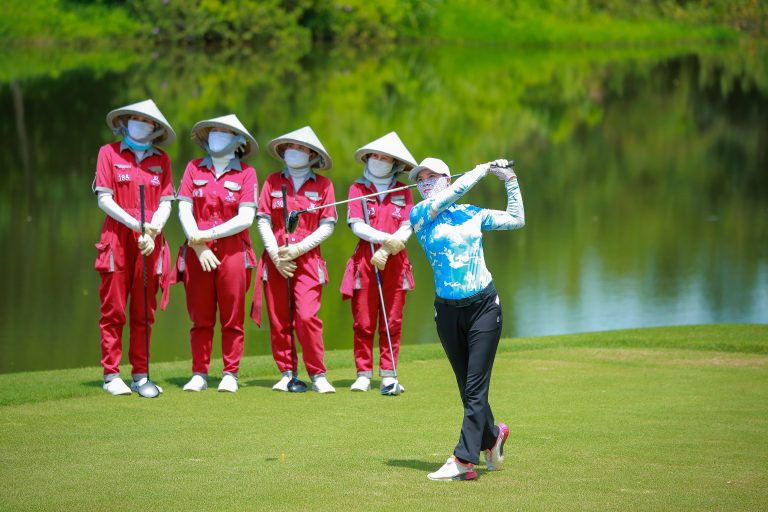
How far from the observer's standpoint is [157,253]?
975cm

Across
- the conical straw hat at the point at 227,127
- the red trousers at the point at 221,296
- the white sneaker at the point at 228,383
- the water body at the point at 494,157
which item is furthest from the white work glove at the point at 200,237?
the water body at the point at 494,157

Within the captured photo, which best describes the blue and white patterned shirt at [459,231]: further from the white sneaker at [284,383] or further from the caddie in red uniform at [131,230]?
the caddie in red uniform at [131,230]

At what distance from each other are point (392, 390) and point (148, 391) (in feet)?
5.40

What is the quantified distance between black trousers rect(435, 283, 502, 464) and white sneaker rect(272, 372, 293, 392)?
8.51 ft

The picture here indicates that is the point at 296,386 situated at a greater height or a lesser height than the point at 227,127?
lesser

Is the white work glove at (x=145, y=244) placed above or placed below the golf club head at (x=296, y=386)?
above

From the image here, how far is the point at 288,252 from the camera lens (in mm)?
9656

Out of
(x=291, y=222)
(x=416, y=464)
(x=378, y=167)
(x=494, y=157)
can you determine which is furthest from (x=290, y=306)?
(x=494, y=157)

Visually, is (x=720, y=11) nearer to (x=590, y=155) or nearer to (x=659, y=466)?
(x=590, y=155)

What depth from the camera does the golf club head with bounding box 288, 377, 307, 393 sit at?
31.4 feet

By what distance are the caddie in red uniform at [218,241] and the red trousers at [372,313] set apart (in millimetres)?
835

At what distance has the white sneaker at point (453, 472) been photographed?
6.91m

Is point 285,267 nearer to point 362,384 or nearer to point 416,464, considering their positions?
point 362,384

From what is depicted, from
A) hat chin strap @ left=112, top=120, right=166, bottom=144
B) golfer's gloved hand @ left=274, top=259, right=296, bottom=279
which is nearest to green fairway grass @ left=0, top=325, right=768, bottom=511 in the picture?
golfer's gloved hand @ left=274, top=259, right=296, bottom=279
